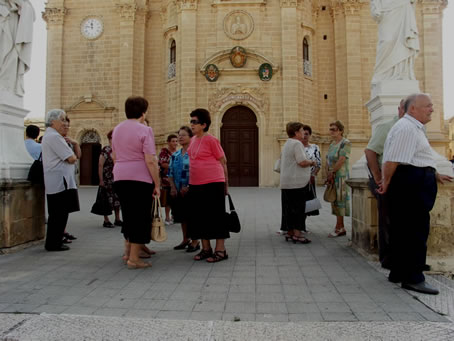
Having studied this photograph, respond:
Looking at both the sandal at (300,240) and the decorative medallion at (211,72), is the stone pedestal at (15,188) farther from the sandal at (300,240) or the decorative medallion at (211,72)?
the decorative medallion at (211,72)

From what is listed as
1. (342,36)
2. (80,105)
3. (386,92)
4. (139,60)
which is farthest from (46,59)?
(386,92)

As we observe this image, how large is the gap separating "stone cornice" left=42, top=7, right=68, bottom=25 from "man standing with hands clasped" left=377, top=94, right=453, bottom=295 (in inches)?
936

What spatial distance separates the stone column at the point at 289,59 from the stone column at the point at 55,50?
44.0ft

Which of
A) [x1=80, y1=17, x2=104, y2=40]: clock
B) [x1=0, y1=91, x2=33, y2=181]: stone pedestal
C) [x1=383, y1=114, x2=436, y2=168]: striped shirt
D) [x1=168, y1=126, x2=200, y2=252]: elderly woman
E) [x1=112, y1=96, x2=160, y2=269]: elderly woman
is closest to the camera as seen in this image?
[x1=383, y1=114, x2=436, y2=168]: striped shirt

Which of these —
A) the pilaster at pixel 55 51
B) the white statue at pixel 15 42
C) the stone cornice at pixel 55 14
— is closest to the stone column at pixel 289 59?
the stone cornice at pixel 55 14

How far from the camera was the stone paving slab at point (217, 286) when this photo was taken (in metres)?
2.91

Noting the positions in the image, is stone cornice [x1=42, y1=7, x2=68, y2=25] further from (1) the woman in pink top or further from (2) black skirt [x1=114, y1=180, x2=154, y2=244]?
(2) black skirt [x1=114, y1=180, x2=154, y2=244]

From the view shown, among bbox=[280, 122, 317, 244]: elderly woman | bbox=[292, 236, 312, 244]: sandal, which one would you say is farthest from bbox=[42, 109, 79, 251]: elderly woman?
bbox=[292, 236, 312, 244]: sandal

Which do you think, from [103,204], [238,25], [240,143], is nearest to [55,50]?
[238,25]

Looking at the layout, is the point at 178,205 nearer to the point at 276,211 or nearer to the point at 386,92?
the point at 386,92

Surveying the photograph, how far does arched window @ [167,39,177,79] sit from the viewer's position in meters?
21.0

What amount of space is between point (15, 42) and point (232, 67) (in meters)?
15.2

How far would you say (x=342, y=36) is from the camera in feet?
70.7

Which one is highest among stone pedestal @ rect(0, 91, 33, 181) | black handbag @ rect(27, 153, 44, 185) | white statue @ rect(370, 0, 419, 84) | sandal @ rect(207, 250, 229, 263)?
white statue @ rect(370, 0, 419, 84)
